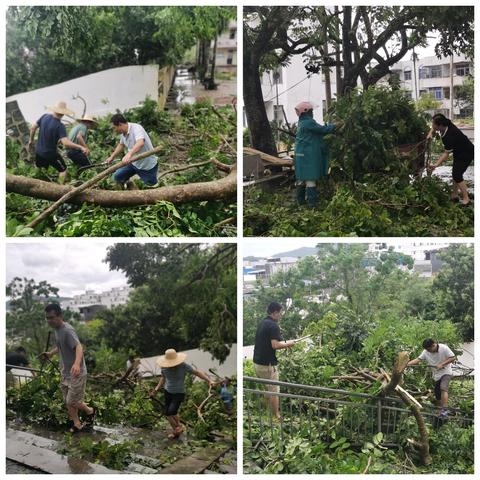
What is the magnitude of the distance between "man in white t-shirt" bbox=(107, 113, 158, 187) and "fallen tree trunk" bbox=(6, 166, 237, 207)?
0.12 metres

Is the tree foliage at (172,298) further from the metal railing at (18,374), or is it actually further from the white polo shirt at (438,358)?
the white polo shirt at (438,358)

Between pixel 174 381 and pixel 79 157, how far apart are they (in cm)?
166

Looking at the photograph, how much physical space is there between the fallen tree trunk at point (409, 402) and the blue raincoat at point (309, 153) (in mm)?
1333

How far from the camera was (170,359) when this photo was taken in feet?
11.8

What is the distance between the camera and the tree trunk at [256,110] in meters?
3.66

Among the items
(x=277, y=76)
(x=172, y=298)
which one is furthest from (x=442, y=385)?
(x=277, y=76)

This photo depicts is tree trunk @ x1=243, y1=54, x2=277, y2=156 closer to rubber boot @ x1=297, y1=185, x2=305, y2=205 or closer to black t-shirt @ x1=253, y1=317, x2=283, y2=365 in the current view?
rubber boot @ x1=297, y1=185, x2=305, y2=205

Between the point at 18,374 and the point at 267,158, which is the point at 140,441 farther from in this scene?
the point at 267,158

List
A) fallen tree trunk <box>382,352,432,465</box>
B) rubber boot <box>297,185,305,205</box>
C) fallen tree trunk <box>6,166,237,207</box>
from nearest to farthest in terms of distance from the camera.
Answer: fallen tree trunk <box>382,352,432,465</box> → fallen tree trunk <box>6,166,237,207</box> → rubber boot <box>297,185,305,205</box>

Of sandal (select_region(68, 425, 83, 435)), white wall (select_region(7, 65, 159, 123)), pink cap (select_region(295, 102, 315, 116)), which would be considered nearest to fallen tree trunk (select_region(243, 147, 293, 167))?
pink cap (select_region(295, 102, 315, 116))

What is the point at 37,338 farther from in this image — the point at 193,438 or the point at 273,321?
the point at 273,321

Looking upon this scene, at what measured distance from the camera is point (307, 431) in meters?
3.52

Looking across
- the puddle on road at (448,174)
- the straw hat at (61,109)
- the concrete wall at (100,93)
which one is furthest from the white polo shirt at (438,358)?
the straw hat at (61,109)

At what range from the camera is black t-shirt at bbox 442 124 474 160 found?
3650 mm
